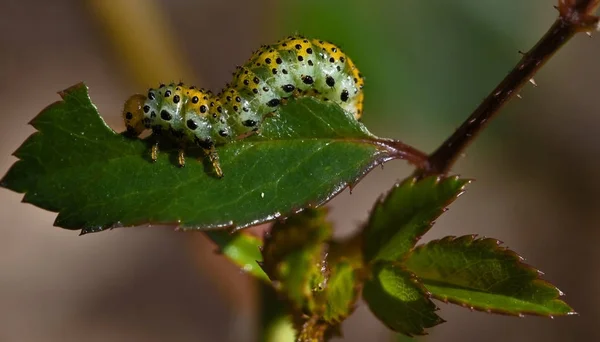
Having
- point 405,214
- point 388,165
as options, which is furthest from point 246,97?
point 388,165

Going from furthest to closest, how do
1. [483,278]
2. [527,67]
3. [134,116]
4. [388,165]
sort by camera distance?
1. [388,165]
2. [134,116]
3. [483,278]
4. [527,67]

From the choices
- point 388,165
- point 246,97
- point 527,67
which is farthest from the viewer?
point 388,165

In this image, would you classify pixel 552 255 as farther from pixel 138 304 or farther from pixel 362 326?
pixel 138 304

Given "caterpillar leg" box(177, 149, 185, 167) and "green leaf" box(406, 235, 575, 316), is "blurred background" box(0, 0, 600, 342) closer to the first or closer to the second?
"caterpillar leg" box(177, 149, 185, 167)

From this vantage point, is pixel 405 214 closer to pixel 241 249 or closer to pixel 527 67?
pixel 527 67

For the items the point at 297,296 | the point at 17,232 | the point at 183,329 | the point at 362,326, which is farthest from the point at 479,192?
the point at 297,296

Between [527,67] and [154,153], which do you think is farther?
[154,153]
